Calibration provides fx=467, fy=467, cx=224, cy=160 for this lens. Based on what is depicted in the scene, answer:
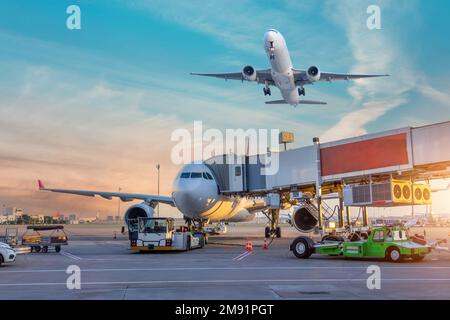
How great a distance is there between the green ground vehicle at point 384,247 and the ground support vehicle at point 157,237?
8688 millimetres

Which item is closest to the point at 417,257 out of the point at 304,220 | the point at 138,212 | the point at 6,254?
the point at 6,254

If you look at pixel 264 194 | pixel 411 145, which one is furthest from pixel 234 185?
pixel 411 145

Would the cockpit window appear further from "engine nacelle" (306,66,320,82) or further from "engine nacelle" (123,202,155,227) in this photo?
"engine nacelle" (306,66,320,82)

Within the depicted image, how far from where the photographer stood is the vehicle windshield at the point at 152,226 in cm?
2598

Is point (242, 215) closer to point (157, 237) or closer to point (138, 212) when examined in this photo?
point (138, 212)

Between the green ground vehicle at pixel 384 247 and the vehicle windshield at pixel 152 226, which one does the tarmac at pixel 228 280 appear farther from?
the vehicle windshield at pixel 152 226

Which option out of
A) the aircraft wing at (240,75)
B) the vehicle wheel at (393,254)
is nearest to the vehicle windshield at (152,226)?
the vehicle wheel at (393,254)

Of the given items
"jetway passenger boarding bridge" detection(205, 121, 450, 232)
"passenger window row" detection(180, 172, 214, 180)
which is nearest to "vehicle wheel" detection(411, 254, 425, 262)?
"jetway passenger boarding bridge" detection(205, 121, 450, 232)

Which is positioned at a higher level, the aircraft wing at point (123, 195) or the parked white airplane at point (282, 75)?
the parked white airplane at point (282, 75)

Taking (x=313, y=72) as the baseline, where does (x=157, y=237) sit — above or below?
below

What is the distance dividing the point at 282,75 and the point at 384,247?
27992mm

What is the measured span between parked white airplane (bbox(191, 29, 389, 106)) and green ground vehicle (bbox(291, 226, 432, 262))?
24.7 m

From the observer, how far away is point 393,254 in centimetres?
1884
